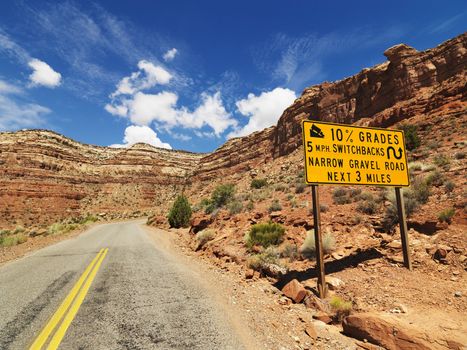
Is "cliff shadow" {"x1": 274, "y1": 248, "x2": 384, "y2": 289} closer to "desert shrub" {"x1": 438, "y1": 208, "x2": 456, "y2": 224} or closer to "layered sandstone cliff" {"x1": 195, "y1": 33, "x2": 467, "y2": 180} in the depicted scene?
"desert shrub" {"x1": 438, "y1": 208, "x2": 456, "y2": 224}

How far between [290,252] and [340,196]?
578 centimetres

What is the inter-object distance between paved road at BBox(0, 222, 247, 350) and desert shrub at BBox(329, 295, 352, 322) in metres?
2.20

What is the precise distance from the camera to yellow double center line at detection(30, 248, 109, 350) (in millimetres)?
4398

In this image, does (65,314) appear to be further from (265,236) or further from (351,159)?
(351,159)

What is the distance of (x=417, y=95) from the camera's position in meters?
38.5

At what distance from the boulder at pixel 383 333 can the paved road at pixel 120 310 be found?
2.01 meters

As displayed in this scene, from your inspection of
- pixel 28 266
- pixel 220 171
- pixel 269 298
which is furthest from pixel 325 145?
pixel 220 171

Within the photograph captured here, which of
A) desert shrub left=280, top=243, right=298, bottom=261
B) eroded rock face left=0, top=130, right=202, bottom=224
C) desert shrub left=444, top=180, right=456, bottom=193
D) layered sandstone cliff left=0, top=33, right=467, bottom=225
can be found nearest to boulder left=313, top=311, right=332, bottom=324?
desert shrub left=280, top=243, right=298, bottom=261

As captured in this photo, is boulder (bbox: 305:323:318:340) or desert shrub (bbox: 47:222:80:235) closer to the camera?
boulder (bbox: 305:323:318:340)

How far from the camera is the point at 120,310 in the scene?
566 centimetres

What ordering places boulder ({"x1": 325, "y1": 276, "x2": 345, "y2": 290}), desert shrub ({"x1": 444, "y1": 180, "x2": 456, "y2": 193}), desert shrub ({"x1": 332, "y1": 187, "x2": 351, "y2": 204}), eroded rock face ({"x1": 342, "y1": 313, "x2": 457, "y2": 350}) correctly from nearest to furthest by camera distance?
eroded rock face ({"x1": 342, "y1": 313, "x2": 457, "y2": 350})
boulder ({"x1": 325, "y1": 276, "x2": 345, "y2": 290})
desert shrub ({"x1": 444, "y1": 180, "x2": 456, "y2": 193})
desert shrub ({"x1": 332, "y1": 187, "x2": 351, "y2": 204})

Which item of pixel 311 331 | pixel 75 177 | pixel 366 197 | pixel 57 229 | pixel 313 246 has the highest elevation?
pixel 75 177

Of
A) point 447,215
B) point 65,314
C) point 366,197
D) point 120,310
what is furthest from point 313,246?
point 65,314

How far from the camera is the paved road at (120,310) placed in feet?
14.6
